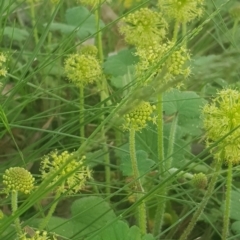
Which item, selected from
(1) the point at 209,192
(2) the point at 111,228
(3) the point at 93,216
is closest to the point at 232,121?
(1) the point at 209,192

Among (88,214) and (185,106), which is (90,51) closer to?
(185,106)

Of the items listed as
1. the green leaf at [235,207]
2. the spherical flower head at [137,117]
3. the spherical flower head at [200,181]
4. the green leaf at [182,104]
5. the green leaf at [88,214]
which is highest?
the spherical flower head at [137,117]

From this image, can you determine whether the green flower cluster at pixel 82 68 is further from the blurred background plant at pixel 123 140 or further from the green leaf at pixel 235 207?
the green leaf at pixel 235 207

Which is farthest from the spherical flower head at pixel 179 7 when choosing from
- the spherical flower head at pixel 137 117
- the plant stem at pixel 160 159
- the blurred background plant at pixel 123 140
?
the spherical flower head at pixel 137 117

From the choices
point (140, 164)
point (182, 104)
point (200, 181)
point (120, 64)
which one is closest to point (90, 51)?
point (120, 64)

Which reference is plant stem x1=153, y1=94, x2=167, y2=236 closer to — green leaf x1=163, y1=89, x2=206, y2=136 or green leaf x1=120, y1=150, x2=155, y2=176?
green leaf x1=120, y1=150, x2=155, y2=176
